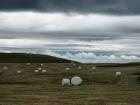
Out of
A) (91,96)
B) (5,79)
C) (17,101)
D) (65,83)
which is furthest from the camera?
(5,79)

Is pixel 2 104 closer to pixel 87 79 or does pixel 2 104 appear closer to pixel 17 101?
pixel 17 101

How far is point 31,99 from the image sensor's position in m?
46.1

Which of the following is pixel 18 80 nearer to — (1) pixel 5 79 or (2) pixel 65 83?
(1) pixel 5 79

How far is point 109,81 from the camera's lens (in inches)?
2987

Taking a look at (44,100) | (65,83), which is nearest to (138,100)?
(44,100)

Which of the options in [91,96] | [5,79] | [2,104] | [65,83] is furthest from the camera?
[5,79]

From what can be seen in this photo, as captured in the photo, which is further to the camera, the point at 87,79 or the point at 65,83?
the point at 87,79

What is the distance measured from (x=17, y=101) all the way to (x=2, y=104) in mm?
3086

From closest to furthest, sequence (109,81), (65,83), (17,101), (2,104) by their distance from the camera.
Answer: (2,104) < (17,101) < (65,83) < (109,81)

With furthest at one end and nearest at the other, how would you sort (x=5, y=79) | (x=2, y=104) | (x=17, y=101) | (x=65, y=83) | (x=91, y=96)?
(x=5, y=79), (x=65, y=83), (x=91, y=96), (x=17, y=101), (x=2, y=104)

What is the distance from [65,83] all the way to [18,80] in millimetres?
17298

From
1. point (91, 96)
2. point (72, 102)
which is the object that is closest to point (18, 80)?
point (91, 96)

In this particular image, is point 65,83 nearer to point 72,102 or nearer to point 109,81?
point 109,81

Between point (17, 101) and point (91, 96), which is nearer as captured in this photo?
point (17, 101)
